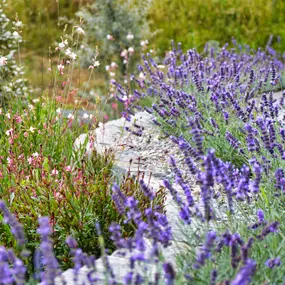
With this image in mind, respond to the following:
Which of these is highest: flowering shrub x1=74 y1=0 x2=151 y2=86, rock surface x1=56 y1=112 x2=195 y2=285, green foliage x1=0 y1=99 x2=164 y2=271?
flowering shrub x1=74 y1=0 x2=151 y2=86

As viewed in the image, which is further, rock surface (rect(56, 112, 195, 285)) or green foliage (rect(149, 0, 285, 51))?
green foliage (rect(149, 0, 285, 51))

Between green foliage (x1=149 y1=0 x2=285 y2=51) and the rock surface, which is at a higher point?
green foliage (x1=149 y1=0 x2=285 y2=51)

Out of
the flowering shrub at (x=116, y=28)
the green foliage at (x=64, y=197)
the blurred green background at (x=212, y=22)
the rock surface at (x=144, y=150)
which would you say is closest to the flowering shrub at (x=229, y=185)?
the rock surface at (x=144, y=150)

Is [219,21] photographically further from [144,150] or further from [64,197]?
[64,197]

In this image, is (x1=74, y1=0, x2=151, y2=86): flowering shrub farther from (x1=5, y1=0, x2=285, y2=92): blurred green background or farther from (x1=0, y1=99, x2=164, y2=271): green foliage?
(x1=0, y1=99, x2=164, y2=271): green foliage

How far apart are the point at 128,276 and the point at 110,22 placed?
22.2 ft

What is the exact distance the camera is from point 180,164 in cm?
425

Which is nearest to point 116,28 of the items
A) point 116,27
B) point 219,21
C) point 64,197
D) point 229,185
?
point 116,27

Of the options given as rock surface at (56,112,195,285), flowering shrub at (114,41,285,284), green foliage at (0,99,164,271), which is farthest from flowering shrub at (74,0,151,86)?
green foliage at (0,99,164,271)

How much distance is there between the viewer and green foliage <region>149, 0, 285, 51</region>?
9.55 meters

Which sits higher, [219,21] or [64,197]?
[219,21]

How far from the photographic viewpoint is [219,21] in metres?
9.99

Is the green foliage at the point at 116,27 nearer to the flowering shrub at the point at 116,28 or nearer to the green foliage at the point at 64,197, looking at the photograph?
the flowering shrub at the point at 116,28

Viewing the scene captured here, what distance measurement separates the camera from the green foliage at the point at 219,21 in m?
9.55
